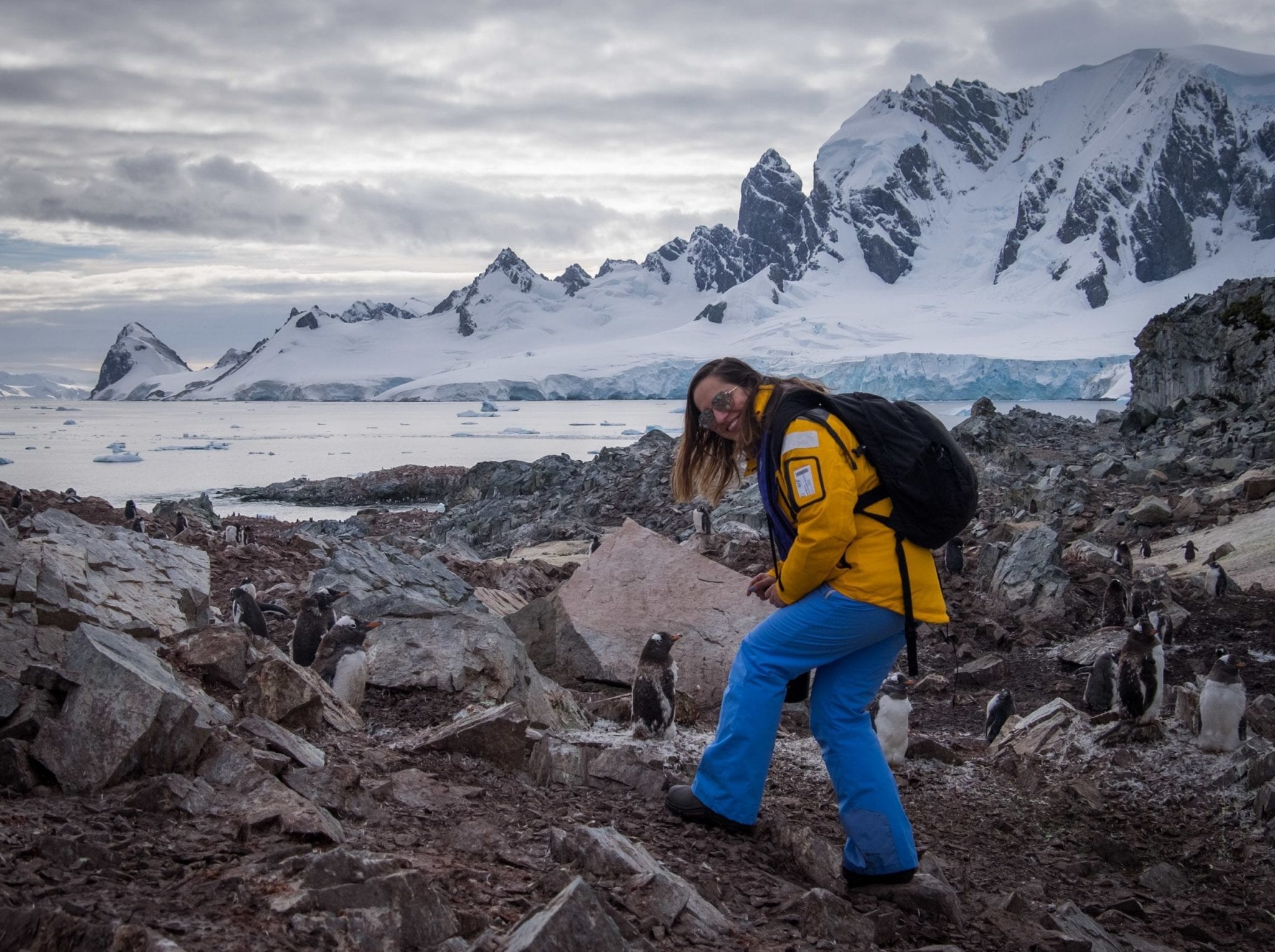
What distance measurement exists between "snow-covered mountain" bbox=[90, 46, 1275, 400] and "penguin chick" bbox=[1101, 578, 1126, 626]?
5701 cm

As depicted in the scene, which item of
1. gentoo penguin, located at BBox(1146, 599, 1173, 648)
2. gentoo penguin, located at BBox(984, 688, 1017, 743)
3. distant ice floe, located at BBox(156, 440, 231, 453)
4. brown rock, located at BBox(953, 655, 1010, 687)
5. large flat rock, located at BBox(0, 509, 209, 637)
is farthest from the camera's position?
distant ice floe, located at BBox(156, 440, 231, 453)

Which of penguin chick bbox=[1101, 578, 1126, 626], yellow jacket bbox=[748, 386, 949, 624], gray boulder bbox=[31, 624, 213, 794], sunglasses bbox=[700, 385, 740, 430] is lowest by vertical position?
penguin chick bbox=[1101, 578, 1126, 626]

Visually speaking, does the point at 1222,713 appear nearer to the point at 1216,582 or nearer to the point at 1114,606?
the point at 1114,606

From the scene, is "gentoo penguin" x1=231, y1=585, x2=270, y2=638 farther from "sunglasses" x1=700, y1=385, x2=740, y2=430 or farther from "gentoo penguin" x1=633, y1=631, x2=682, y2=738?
"sunglasses" x1=700, y1=385, x2=740, y2=430

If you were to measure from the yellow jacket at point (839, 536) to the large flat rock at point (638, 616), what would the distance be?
137 inches

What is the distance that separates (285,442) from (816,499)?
186ft

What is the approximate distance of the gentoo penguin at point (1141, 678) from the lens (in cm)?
569

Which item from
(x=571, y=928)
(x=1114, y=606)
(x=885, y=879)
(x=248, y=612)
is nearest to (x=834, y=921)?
(x=885, y=879)

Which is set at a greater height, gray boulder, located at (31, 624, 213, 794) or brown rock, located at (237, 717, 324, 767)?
gray boulder, located at (31, 624, 213, 794)

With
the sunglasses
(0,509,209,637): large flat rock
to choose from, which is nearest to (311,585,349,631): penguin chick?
(0,509,209,637): large flat rock

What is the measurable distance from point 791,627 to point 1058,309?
123 meters

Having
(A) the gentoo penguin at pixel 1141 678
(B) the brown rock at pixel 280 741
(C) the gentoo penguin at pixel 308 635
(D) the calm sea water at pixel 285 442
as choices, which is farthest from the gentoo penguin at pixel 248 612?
(D) the calm sea water at pixel 285 442

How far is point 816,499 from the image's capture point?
10.3ft

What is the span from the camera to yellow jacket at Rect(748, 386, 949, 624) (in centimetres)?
312
